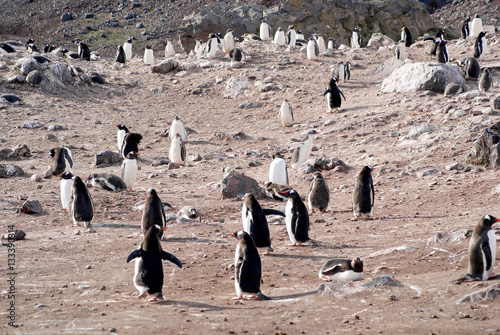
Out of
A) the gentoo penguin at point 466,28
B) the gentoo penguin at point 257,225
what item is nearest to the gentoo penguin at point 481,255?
the gentoo penguin at point 257,225

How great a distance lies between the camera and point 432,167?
30.9 ft

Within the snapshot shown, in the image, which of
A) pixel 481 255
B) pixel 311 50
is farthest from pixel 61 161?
pixel 311 50

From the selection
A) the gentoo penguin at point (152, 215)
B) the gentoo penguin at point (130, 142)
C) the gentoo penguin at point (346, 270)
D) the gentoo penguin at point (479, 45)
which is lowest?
the gentoo penguin at point (346, 270)

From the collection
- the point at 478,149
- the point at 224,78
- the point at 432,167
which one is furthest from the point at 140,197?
the point at 224,78

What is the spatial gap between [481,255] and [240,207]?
4.40 meters

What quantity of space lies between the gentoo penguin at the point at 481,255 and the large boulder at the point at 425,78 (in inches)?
367

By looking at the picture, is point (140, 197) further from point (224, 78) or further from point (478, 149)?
point (224, 78)

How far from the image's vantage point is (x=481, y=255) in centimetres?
484

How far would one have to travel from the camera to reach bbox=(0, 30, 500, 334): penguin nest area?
14.3 ft

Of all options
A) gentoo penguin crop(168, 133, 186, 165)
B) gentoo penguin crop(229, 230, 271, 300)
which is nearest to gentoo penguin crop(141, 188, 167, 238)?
gentoo penguin crop(229, 230, 271, 300)

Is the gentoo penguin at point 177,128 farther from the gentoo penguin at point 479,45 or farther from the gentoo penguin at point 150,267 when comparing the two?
the gentoo penguin at point 479,45

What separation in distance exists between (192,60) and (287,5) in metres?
12.5

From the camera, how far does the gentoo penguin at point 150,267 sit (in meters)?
4.96

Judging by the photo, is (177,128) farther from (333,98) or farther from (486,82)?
(486,82)
